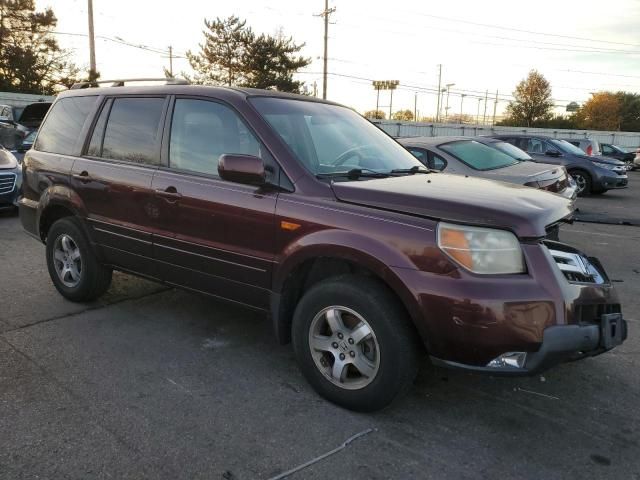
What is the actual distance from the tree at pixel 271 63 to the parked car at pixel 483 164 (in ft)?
127

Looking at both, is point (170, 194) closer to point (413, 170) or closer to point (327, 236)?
point (327, 236)

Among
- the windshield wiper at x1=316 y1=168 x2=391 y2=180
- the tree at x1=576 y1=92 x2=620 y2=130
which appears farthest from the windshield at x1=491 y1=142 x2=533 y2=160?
the tree at x1=576 y1=92 x2=620 y2=130

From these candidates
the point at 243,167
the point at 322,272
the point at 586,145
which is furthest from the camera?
the point at 586,145

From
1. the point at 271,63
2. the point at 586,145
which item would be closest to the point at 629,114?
the point at 271,63

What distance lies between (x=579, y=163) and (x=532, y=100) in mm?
62875

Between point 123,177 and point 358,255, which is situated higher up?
point 123,177

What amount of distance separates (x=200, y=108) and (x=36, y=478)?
2412 mm

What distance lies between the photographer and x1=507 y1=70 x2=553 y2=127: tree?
234ft

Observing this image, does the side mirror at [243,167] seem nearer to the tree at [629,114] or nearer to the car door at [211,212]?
the car door at [211,212]

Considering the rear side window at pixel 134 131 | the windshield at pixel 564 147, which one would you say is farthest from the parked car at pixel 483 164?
the windshield at pixel 564 147

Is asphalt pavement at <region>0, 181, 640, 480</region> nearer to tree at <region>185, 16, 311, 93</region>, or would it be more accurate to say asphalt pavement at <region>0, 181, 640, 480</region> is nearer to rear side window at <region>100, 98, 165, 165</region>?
rear side window at <region>100, 98, 165, 165</region>

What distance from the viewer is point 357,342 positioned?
9.71 feet

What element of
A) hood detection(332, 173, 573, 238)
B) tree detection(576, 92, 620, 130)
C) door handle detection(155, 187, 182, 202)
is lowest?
door handle detection(155, 187, 182, 202)

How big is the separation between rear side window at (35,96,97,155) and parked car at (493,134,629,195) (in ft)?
37.8
